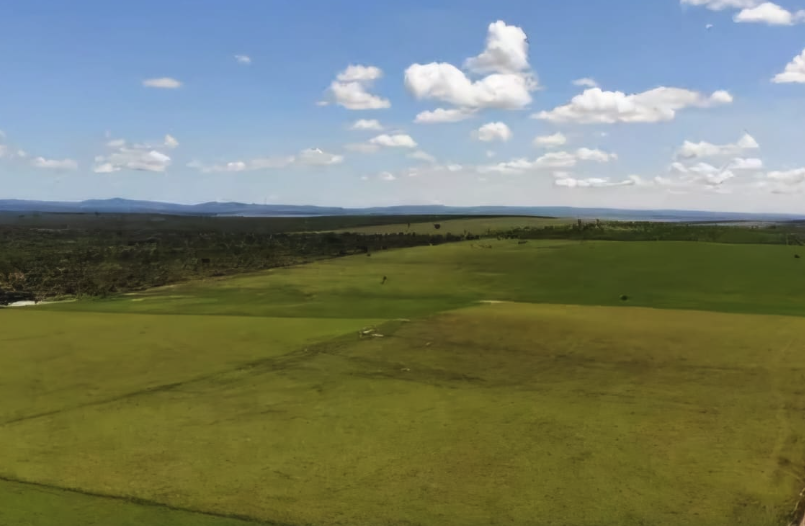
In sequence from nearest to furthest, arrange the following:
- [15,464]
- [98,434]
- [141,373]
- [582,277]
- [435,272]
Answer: [15,464], [98,434], [141,373], [582,277], [435,272]

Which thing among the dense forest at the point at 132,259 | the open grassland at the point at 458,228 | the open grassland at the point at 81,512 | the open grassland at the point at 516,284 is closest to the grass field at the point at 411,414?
the open grassland at the point at 81,512

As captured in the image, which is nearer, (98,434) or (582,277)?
(98,434)

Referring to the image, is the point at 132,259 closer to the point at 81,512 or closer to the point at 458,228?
the point at 81,512

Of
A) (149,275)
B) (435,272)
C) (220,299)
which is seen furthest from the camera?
(149,275)

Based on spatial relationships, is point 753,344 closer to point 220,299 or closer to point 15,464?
point 15,464

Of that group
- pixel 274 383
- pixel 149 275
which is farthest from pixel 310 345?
pixel 149 275

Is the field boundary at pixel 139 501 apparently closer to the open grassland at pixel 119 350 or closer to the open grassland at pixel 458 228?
the open grassland at pixel 119 350
